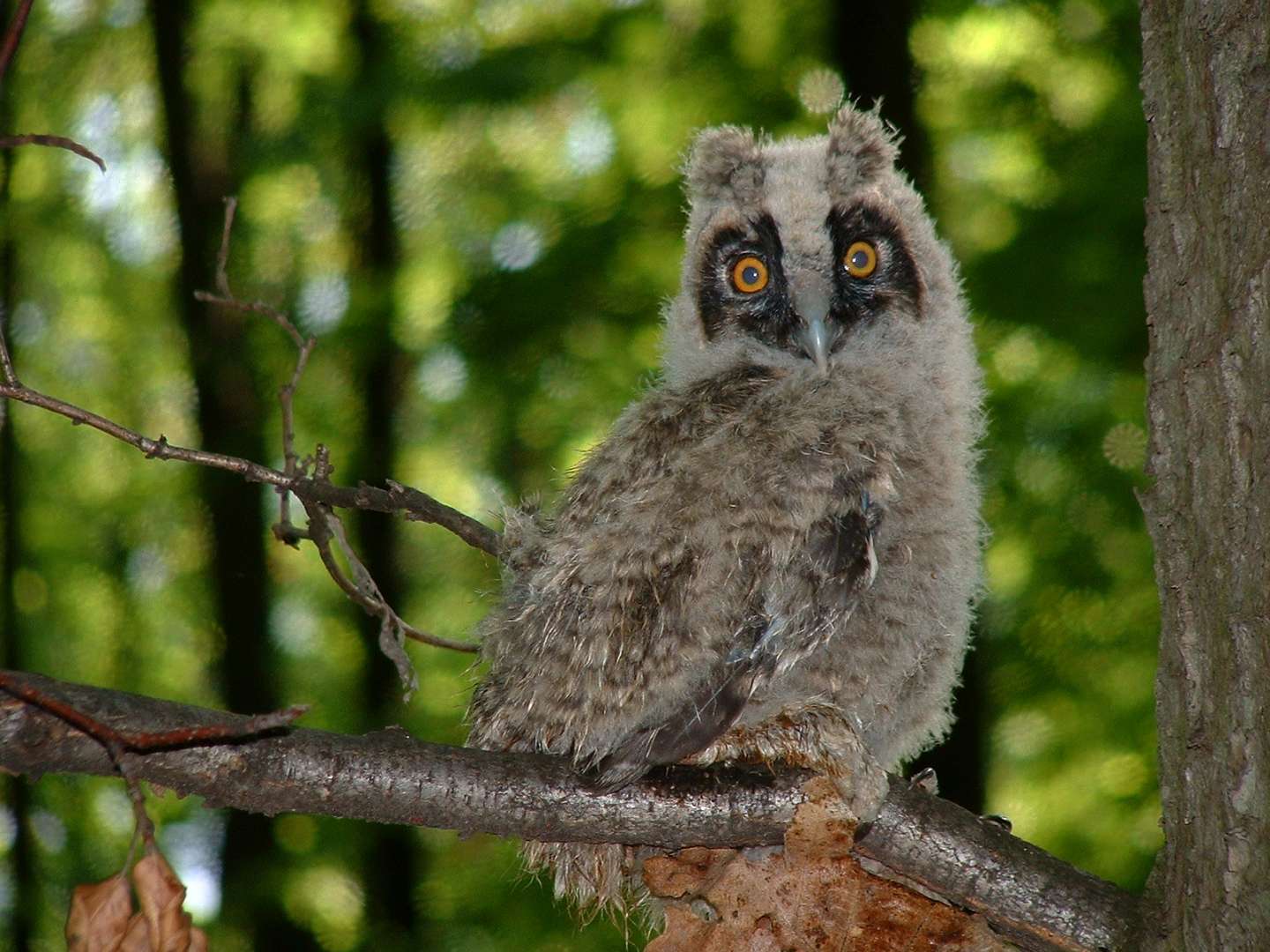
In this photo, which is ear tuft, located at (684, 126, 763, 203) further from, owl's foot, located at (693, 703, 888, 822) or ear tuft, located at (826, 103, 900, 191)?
owl's foot, located at (693, 703, 888, 822)

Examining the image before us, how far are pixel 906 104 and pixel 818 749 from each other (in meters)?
4.14

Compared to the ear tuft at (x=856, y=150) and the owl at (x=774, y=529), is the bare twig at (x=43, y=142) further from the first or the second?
the ear tuft at (x=856, y=150)

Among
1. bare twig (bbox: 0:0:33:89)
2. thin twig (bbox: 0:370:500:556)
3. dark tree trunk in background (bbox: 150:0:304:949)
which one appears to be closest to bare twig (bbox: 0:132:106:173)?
bare twig (bbox: 0:0:33:89)

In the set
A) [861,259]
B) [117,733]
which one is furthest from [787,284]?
[117,733]

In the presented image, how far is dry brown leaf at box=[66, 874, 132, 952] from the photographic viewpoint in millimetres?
1364

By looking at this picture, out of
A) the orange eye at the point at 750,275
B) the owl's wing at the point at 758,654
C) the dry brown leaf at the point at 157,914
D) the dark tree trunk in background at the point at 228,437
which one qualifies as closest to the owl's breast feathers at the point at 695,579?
the owl's wing at the point at 758,654

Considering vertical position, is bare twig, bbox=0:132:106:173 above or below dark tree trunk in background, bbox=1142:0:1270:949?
above

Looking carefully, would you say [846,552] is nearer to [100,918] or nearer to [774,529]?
[774,529]

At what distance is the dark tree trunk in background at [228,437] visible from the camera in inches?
215

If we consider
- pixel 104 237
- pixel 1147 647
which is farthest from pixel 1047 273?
pixel 104 237

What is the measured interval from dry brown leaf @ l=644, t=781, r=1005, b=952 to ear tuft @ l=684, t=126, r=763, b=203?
146 centimetres

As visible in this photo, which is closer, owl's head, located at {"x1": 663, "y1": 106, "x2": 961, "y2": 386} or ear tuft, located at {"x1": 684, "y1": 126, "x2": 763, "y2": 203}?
owl's head, located at {"x1": 663, "y1": 106, "x2": 961, "y2": 386}

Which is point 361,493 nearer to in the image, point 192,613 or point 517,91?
point 517,91

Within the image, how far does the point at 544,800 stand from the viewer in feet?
5.92
